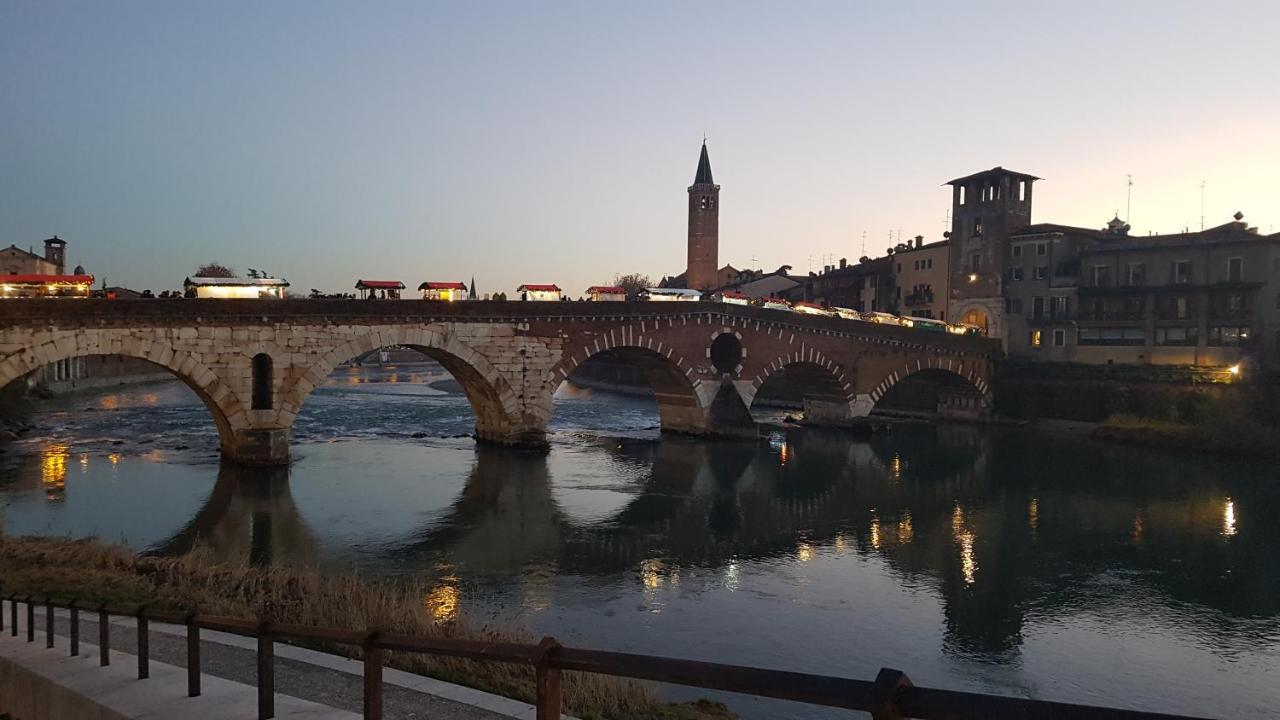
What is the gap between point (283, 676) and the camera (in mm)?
10422

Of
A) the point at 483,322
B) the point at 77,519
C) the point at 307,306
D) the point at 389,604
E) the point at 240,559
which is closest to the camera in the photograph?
the point at 389,604

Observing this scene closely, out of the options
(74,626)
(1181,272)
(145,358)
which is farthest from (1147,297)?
(74,626)

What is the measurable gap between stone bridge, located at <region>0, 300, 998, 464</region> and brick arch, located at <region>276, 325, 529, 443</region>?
7 cm

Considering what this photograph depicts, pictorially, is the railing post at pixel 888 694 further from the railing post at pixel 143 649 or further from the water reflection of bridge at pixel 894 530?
the water reflection of bridge at pixel 894 530

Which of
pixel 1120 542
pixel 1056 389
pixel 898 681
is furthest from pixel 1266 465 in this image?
pixel 898 681

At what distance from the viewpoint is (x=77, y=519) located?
28.8 meters

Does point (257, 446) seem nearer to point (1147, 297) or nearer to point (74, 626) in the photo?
point (74, 626)

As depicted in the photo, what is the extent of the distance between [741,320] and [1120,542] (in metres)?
26.1

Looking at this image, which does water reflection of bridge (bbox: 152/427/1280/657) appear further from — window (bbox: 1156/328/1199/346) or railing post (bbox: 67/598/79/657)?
window (bbox: 1156/328/1199/346)

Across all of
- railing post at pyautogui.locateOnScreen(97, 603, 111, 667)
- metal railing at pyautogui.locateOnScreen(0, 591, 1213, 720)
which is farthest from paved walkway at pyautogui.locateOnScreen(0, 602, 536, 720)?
metal railing at pyautogui.locateOnScreen(0, 591, 1213, 720)

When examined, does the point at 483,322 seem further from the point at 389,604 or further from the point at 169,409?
the point at 169,409

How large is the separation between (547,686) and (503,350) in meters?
39.0

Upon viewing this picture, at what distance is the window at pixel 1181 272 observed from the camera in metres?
61.2

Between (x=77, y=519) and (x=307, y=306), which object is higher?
(x=307, y=306)
